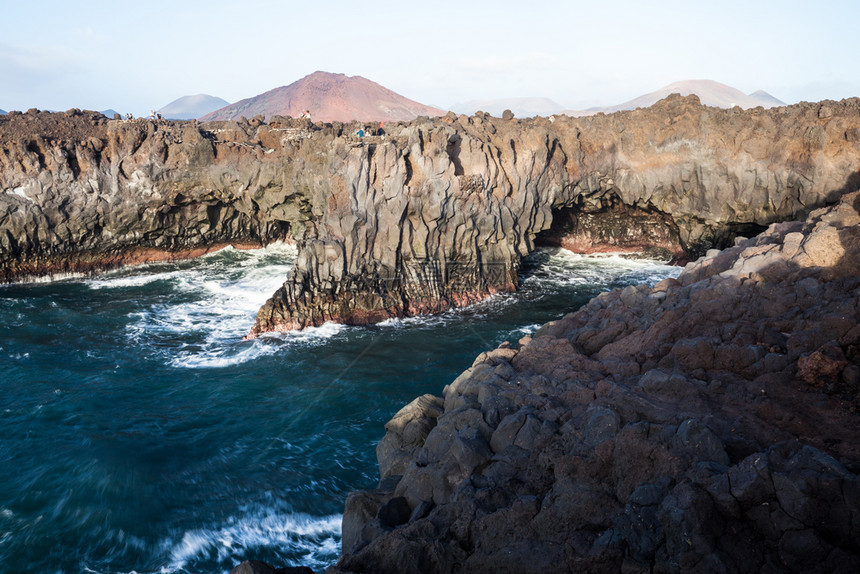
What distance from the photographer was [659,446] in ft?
22.5

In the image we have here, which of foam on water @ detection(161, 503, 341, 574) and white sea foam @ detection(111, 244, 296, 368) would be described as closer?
foam on water @ detection(161, 503, 341, 574)

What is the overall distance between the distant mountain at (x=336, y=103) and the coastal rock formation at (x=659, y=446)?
3954cm

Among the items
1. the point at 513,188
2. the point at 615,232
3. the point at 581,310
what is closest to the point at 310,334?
the point at 581,310

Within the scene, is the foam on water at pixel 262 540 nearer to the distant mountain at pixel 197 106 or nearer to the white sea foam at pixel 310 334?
the white sea foam at pixel 310 334

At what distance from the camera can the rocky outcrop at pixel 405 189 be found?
74.7 feet

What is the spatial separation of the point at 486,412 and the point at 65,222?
26.3m

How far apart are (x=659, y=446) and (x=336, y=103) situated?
157 feet

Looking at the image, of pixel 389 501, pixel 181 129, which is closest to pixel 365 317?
pixel 389 501

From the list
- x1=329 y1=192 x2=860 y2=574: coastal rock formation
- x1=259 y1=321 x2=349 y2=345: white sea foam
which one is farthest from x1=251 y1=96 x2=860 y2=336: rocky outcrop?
x1=329 y1=192 x2=860 y2=574: coastal rock formation

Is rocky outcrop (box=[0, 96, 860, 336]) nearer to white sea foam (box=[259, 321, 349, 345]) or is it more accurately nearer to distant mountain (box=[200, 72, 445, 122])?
white sea foam (box=[259, 321, 349, 345])

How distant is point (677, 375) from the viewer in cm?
879

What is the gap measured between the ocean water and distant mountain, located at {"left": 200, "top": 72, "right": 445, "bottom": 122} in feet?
85.9

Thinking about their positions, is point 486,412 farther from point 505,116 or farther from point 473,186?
point 505,116

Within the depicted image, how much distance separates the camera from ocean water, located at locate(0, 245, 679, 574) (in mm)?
10406
